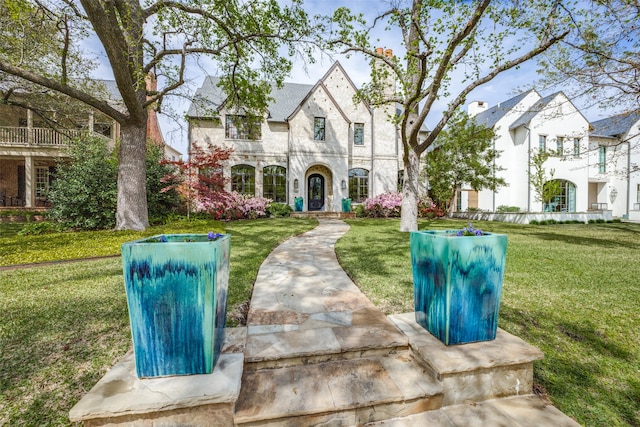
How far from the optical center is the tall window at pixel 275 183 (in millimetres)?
17875

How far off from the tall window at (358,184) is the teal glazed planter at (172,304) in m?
17.6

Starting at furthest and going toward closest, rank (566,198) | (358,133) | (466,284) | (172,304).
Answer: (566,198)
(358,133)
(466,284)
(172,304)

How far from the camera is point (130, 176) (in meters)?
8.90

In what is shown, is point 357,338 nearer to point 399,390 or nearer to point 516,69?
point 399,390

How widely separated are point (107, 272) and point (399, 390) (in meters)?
5.08

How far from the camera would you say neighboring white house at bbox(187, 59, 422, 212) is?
57.1 feet

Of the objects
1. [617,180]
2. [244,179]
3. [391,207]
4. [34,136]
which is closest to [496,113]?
[617,180]

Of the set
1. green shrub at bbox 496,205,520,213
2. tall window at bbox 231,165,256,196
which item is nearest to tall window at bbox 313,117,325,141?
tall window at bbox 231,165,256,196

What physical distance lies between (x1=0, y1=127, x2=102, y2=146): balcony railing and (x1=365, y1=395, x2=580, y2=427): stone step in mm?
20133

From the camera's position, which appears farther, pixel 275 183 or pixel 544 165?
pixel 544 165

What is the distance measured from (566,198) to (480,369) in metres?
25.6

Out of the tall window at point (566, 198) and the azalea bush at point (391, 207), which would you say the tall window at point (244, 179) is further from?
the tall window at point (566, 198)

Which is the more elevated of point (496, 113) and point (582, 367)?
point (496, 113)

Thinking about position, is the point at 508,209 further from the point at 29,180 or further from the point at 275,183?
the point at 29,180
